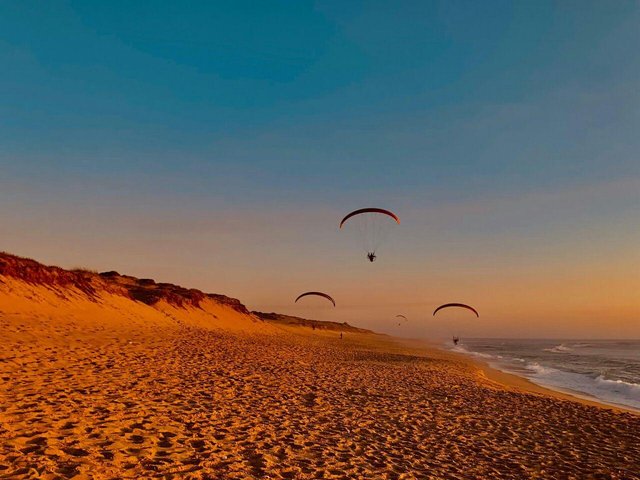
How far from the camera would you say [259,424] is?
389 inches

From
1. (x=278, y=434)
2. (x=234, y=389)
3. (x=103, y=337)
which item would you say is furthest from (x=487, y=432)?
(x=103, y=337)

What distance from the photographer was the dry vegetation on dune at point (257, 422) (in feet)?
23.9

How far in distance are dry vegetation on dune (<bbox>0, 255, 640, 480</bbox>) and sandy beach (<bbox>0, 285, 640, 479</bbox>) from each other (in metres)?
0.04

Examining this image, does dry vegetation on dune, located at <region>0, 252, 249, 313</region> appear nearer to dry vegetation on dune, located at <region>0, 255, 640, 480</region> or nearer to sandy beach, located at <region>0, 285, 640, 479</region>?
dry vegetation on dune, located at <region>0, 255, 640, 480</region>

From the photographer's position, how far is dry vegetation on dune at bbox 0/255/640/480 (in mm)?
7297

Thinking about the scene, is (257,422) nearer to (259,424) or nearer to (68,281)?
(259,424)

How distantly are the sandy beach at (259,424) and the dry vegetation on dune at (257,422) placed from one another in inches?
1.5

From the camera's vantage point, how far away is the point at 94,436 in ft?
25.6

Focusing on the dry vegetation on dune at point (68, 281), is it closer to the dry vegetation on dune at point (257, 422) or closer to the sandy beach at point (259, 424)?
the dry vegetation on dune at point (257, 422)

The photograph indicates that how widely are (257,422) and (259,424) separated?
0.52 feet

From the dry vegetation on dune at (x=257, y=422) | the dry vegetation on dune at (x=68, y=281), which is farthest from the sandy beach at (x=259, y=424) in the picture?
the dry vegetation on dune at (x=68, y=281)

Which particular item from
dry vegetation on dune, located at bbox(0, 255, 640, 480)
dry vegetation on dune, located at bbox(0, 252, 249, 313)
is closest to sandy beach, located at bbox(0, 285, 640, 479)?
dry vegetation on dune, located at bbox(0, 255, 640, 480)

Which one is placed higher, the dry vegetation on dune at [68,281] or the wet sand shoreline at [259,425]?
the dry vegetation on dune at [68,281]

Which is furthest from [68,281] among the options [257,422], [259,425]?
[259,425]
